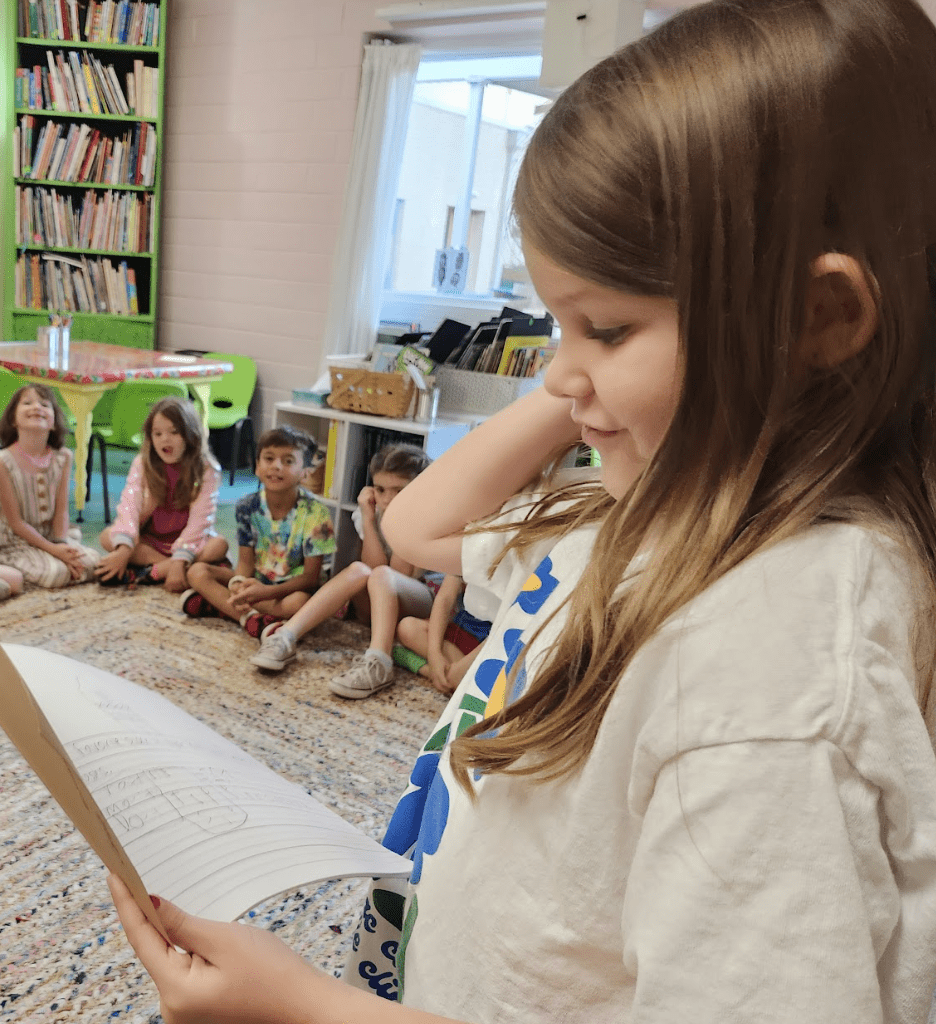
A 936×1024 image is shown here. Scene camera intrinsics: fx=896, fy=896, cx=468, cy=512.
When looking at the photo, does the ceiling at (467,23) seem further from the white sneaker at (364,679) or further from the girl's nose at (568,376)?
the girl's nose at (568,376)

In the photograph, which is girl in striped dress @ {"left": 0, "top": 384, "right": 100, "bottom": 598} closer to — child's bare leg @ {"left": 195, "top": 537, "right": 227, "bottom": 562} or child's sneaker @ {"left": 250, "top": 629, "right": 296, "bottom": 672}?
child's bare leg @ {"left": 195, "top": 537, "right": 227, "bottom": 562}

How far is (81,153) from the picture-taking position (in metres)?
4.54

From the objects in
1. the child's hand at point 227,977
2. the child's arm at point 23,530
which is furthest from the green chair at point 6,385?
the child's hand at point 227,977

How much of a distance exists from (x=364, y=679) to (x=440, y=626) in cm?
29

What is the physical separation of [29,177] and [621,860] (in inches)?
201

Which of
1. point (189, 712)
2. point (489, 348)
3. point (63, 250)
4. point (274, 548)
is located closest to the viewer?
point (189, 712)

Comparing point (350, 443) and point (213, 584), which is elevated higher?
point (350, 443)

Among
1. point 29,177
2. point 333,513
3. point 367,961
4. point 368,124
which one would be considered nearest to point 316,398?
point 333,513

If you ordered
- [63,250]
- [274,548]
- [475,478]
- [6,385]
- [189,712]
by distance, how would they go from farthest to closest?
1. [63,250]
2. [6,385]
3. [274,548]
4. [189,712]
5. [475,478]

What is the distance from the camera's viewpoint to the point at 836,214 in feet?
1.24

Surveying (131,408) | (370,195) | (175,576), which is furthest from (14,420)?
(370,195)

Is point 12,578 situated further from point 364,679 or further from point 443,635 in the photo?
point 443,635

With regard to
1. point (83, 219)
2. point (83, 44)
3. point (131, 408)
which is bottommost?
point (131, 408)

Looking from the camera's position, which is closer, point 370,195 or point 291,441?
point 291,441
